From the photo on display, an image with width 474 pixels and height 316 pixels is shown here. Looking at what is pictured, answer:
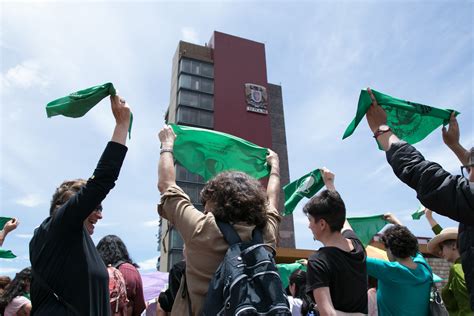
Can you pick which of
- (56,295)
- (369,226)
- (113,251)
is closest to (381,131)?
(56,295)

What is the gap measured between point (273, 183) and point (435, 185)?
43.4 inches

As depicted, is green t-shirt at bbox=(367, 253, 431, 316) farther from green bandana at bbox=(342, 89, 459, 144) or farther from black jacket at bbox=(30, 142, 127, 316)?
black jacket at bbox=(30, 142, 127, 316)

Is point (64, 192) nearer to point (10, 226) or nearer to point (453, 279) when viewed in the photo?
point (10, 226)

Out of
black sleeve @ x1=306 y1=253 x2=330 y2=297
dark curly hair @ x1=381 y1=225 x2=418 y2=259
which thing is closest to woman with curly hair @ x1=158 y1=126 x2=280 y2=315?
black sleeve @ x1=306 y1=253 x2=330 y2=297

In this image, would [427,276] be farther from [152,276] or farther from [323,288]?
[152,276]

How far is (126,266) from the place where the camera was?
11.5ft

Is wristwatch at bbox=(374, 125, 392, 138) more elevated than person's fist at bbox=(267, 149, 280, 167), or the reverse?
person's fist at bbox=(267, 149, 280, 167)

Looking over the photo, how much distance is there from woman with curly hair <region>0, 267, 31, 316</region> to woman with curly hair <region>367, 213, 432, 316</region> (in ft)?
11.8

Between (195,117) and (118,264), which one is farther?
(195,117)

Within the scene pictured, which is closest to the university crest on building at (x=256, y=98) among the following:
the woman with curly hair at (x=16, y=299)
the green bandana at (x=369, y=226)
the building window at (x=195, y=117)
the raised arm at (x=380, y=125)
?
the building window at (x=195, y=117)

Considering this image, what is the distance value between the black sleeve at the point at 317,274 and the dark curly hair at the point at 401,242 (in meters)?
1.08

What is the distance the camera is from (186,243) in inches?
69.6

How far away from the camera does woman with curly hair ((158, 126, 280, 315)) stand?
1.72 m

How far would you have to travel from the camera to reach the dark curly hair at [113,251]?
359cm
